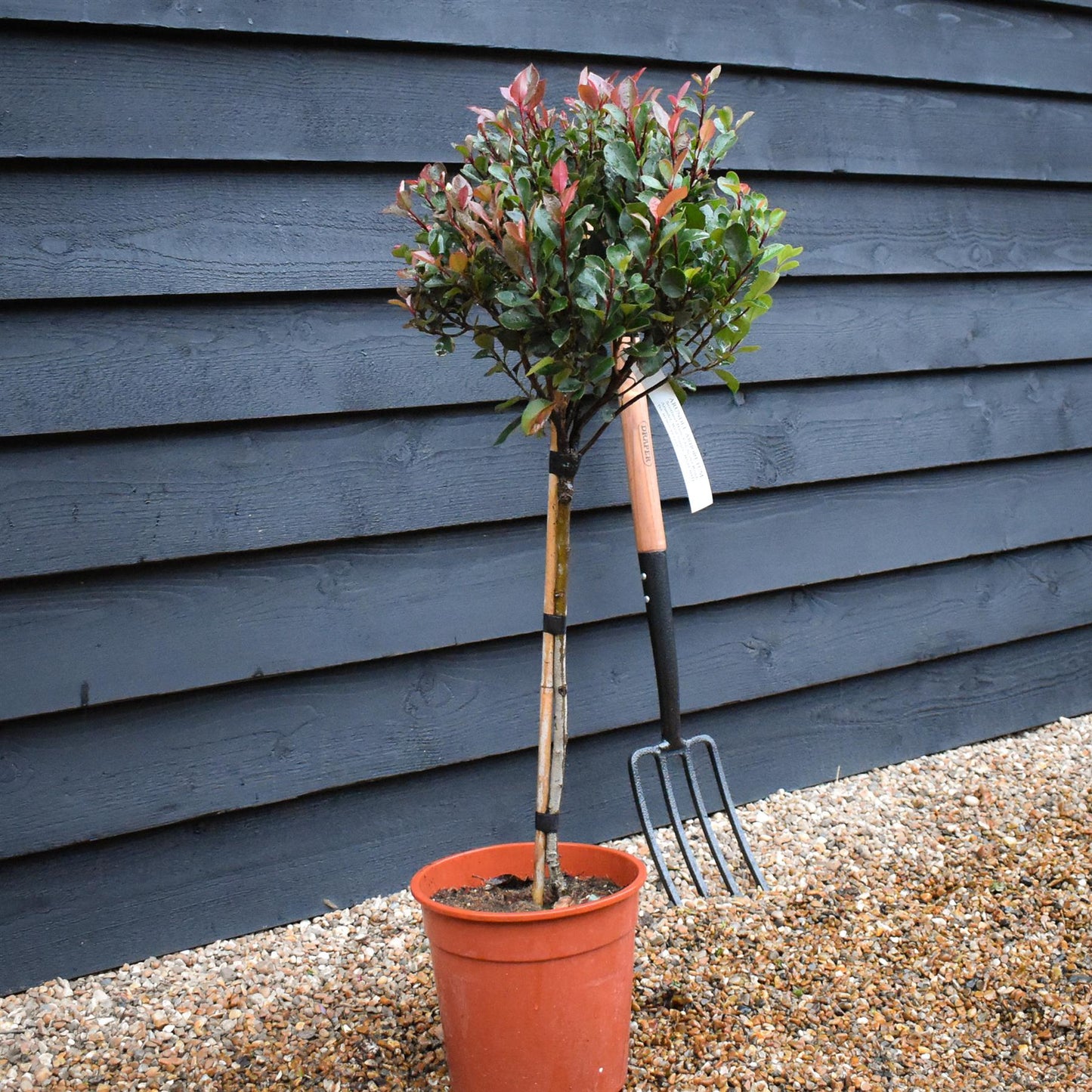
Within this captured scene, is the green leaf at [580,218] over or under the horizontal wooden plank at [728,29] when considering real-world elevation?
under

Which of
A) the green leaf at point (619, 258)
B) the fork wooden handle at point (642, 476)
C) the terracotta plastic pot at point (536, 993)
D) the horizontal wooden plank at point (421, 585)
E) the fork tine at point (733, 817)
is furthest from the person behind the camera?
the fork tine at point (733, 817)

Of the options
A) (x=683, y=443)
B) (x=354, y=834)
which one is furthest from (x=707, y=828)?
(x=683, y=443)

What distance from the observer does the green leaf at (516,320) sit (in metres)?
1.32

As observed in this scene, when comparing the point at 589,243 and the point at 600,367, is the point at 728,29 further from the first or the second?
the point at 600,367

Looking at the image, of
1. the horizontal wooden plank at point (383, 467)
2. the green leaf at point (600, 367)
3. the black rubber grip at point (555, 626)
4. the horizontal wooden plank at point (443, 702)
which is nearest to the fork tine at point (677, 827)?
the horizontal wooden plank at point (443, 702)

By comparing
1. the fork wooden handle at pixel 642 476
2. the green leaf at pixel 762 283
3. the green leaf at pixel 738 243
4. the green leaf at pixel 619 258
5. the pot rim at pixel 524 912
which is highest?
the green leaf at pixel 738 243

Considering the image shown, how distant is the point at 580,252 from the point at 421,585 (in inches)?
32.9

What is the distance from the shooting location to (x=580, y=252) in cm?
137

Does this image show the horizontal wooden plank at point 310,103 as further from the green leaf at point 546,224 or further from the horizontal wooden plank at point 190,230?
the green leaf at point 546,224

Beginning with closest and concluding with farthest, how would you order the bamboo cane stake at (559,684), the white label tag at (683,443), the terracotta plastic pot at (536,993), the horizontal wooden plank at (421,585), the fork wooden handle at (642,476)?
1. the terracotta plastic pot at (536,993)
2. the bamboo cane stake at (559,684)
3. the white label tag at (683,443)
4. the horizontal wooden plank at (421,585)
5. the fork wooden handle at (642,476)

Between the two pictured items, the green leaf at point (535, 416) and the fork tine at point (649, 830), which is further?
the fork tine at point (649, 830)

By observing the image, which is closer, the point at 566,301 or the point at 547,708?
the point at 566,301

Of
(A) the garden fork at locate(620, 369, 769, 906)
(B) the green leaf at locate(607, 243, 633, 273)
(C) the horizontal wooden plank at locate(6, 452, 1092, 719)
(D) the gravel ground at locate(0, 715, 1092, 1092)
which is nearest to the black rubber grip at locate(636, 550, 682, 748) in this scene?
(A) the garden fork at locate(620, 369, 769, 906)

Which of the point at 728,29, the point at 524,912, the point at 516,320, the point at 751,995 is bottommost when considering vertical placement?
the point at 751,995
